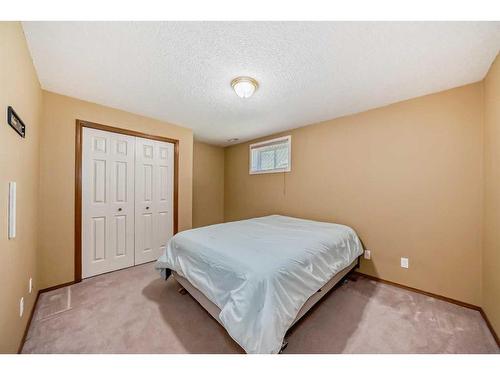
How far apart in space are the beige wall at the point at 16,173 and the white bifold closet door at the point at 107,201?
567 mm

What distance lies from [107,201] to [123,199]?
187 millimetres

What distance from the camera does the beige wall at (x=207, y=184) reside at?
437 centimetres

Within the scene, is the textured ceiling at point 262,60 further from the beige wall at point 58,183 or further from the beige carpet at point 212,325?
the beige carpet at point 212,325

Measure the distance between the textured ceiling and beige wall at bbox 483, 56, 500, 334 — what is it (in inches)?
8.9

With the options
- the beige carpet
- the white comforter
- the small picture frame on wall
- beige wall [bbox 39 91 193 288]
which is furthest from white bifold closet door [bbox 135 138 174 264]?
the small picture frame on wall

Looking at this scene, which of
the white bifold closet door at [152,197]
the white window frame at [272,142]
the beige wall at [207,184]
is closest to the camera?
the white bifold closet door at [152,197]

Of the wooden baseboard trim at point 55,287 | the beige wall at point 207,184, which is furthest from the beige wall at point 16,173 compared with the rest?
the beige wall at point 207,184

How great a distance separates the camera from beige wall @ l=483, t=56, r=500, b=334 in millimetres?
1508

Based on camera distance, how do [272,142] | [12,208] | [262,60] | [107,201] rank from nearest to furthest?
A: [12,208] < [262,60] < [107,201] < [272,142]

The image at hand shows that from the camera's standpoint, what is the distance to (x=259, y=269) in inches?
51.4

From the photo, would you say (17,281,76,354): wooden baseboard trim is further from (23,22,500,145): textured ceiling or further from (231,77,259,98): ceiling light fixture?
(231,77,259,98): ceiling light fixture

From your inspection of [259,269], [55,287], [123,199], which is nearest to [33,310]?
[55,287]

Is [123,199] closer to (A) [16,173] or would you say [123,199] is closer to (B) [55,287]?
A: (B) [55,287]
